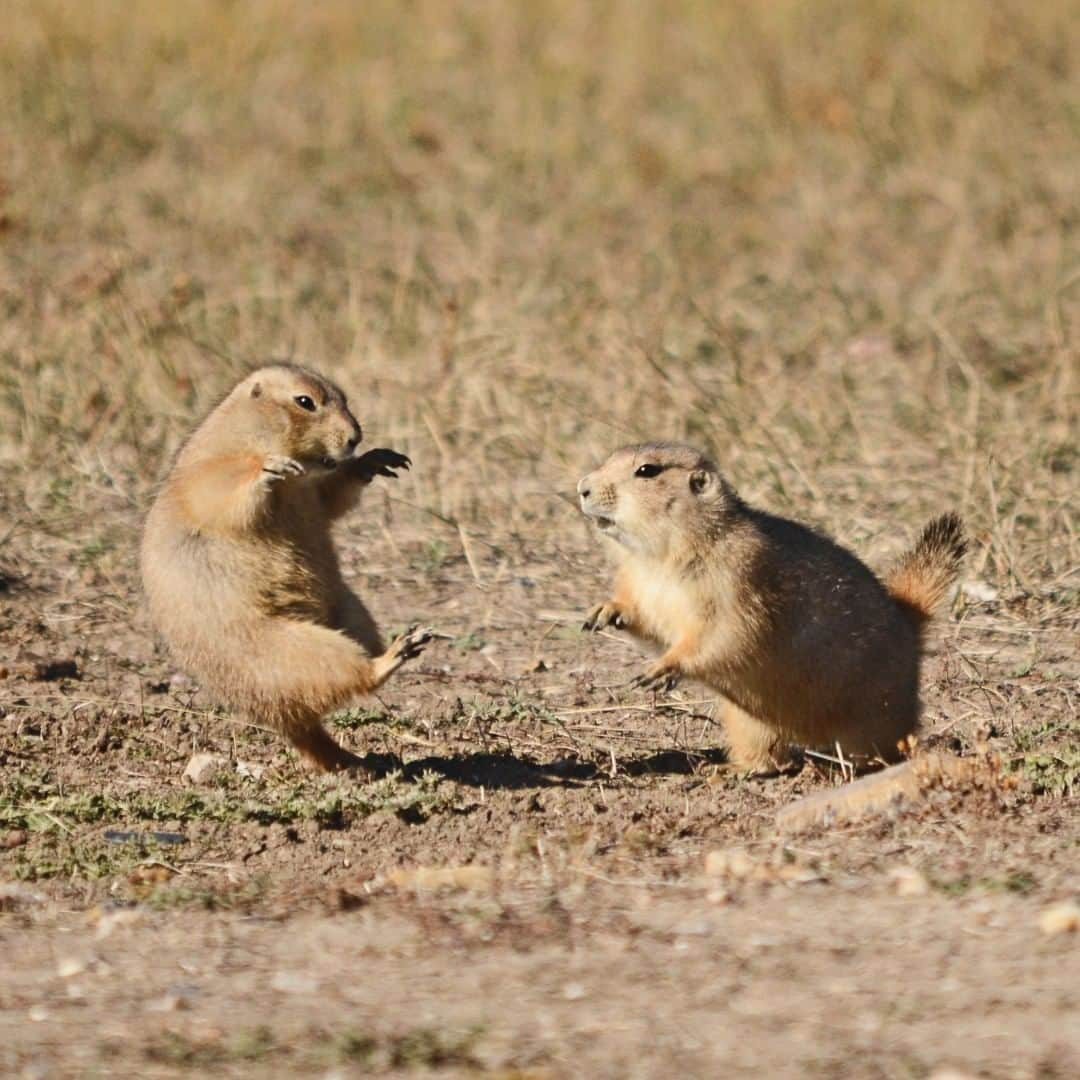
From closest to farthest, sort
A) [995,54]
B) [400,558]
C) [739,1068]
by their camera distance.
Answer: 1. [739,1068]
2. [400,558]
3. [995,54]

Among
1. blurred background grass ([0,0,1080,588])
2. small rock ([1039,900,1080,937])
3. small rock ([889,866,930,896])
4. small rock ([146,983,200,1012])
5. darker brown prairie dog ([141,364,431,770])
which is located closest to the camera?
small rock ([146,983,200,1012])

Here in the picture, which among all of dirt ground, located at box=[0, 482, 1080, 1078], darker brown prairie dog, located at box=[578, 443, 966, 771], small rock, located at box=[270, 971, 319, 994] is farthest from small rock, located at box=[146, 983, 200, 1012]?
darker brown prairie dog, located at box=[578, 443, 966, 771]

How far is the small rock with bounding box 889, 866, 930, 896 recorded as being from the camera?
4242 mm

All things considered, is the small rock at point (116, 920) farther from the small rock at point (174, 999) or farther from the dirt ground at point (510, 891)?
the small rock at point (174, 999)

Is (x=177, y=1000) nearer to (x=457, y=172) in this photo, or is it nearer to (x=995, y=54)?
(x=457, y=172)

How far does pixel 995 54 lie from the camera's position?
14.1 meters

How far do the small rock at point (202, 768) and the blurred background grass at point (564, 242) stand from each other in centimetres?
228

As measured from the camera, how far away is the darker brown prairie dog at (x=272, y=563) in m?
5.34

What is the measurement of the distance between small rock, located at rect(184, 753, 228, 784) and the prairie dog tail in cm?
196

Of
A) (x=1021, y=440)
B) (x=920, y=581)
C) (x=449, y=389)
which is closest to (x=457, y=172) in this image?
(x=449, y=389)

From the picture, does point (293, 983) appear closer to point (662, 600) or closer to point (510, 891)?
point (510, 891)

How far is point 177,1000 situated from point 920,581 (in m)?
2.84

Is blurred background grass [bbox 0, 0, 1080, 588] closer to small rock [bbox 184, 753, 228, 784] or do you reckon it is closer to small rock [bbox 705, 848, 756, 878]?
small rock [bbox 184, 753, 228, 784]

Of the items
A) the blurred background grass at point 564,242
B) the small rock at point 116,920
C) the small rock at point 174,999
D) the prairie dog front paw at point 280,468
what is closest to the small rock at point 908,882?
the small rock at point 174,999
